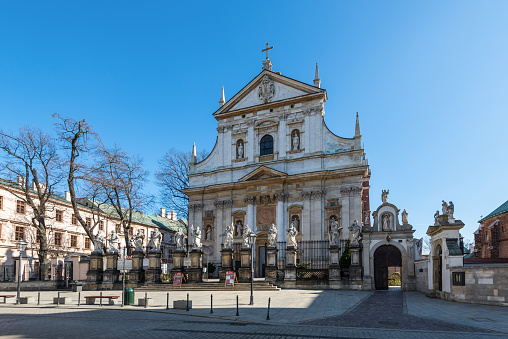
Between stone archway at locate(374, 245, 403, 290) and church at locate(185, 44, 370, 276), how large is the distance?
22.1ft

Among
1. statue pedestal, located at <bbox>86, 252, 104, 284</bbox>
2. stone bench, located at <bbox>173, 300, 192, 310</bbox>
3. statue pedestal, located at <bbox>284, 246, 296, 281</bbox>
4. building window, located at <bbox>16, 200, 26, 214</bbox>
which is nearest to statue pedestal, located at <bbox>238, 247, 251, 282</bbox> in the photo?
statue pedestal, located at <bbox>284, 246, 296, 281</bbox>

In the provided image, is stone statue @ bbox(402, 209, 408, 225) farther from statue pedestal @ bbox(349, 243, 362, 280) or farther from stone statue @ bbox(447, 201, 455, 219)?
stone statue @ bbox(447, 201, 455, 219)

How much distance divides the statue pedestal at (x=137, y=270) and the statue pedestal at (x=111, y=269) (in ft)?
3.80

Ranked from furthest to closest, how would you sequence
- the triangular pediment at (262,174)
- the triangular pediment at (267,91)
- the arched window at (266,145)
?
the arched window at (266,145) → the triangular pediment at (267,91) → the triangular pediment at (262,174)

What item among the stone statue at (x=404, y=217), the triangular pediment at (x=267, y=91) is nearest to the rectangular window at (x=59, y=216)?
the triangular pediment at (x=267, y=91)

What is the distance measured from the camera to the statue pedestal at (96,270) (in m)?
28.6

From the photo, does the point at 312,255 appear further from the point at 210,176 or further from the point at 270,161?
the point at 210,176

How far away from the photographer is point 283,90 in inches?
1585

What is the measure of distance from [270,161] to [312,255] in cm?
995

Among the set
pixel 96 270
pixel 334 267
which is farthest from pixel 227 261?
pixel 96 270

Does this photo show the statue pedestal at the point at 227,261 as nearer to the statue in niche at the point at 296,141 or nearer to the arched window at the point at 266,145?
the statue in niche at the point at 296,141

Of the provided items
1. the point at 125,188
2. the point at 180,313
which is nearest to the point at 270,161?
the point at 125,188

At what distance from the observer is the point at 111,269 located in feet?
94.1

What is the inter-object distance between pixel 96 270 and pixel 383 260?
19859 mm
